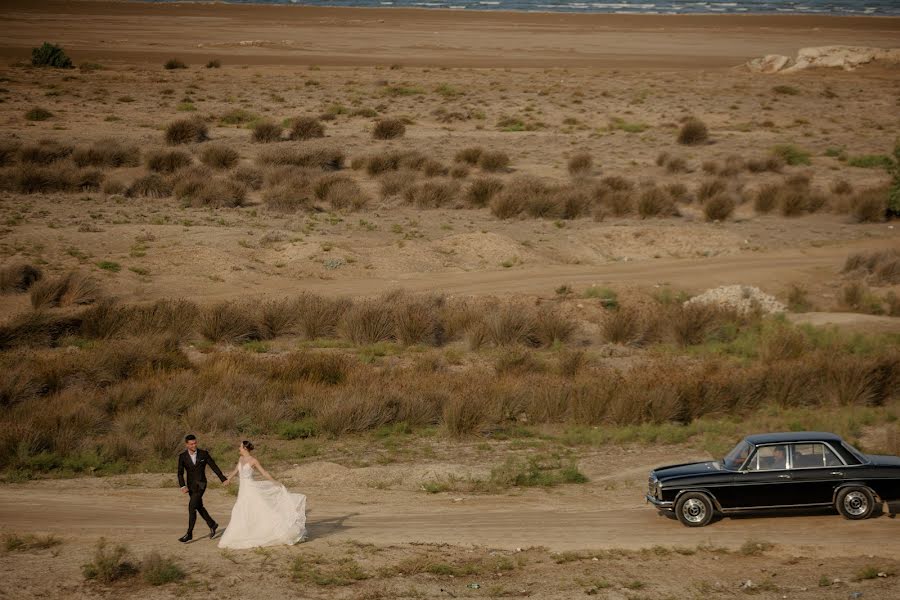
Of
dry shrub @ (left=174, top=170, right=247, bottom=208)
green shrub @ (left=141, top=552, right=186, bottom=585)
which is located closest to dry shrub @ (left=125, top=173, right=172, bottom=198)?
dry shrub @ (left=174, top=170, right=247, bottom=208)

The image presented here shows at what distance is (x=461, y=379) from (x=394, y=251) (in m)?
11.1

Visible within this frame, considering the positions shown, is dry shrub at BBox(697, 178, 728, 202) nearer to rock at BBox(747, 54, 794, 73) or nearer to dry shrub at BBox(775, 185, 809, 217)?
dry shrub at BBox(775, 185, 809, 217)

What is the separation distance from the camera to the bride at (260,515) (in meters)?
13.5

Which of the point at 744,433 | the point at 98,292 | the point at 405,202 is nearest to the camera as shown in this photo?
the point at 744,433

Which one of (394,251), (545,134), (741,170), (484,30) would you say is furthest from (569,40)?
(394,251)

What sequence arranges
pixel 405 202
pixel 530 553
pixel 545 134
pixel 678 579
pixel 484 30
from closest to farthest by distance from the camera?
pixel 678 579, pixel 530 553, pixel 405 202, pixel 545 134, pixel 484 30

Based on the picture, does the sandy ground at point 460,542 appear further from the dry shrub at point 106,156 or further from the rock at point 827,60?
the rock at point 827,60

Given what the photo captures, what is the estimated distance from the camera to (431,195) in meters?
40.0

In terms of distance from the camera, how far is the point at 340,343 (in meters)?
26.4

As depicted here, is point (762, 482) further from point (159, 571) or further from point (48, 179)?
point (48, 179)

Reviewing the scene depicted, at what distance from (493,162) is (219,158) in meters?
11.8

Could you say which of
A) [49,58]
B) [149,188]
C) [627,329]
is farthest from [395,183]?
[49,58]

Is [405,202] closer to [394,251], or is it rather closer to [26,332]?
[394,251]

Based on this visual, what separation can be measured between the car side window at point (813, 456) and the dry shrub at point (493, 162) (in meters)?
31.7
